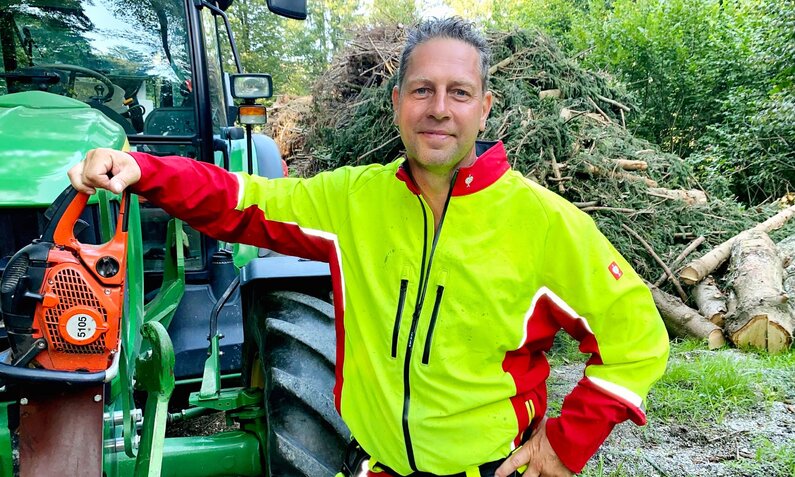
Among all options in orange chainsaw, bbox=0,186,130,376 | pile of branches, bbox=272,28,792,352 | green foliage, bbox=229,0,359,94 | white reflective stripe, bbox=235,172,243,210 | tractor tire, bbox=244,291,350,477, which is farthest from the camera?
green foliage, bbox=229,0,359,94

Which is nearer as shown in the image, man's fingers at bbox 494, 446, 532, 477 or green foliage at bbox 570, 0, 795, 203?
man's fingers at bbox 494, 446, 532, 477

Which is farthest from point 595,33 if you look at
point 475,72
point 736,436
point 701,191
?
point 475,72

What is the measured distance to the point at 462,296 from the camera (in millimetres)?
1634

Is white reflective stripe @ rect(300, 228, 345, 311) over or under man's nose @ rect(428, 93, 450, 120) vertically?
under

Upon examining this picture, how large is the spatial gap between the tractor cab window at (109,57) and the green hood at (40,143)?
2.16ft

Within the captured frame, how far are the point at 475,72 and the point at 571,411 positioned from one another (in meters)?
0.91

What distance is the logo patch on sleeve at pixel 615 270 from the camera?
1.56 m

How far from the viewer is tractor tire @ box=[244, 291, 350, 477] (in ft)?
6.84

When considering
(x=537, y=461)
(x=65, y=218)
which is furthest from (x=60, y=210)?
(x=537, y=461)

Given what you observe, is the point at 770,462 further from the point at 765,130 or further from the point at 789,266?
the point at 765,130

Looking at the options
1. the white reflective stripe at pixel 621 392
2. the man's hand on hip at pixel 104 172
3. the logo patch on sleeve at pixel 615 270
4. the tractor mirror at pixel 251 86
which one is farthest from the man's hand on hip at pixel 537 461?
the tractor mirror at pixel 251 86

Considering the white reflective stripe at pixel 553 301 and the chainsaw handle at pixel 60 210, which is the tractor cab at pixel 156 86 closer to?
the chainsaw handle at pixel 60 210

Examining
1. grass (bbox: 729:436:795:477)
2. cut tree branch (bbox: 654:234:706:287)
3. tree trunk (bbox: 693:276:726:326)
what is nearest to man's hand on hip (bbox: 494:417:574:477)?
grass (bbox: 729:436:795:477)

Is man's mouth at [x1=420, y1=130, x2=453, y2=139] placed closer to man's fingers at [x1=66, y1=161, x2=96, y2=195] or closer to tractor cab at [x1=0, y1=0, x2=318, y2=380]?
man's fingers at [x1=66, y1=161, x2=96, y2=195]
